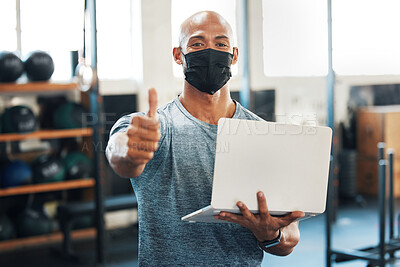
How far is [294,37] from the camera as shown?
5281mm

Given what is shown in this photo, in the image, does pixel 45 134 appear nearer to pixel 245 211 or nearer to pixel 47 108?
pixel 47 108

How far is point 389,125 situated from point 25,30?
180 inches

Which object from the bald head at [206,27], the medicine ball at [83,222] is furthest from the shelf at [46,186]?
the bald head at [206,27]

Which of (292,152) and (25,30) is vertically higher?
(25,30)

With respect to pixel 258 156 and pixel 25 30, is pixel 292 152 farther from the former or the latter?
pixel 25 30

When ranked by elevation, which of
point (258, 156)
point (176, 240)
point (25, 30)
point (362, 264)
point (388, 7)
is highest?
point (388, 7)

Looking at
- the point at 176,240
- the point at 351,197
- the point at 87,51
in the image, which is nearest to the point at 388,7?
the point at 351,197

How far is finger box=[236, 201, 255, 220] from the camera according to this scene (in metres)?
1.19

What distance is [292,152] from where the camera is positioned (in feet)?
4.08

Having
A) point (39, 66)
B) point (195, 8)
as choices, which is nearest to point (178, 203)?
point (195, 8)

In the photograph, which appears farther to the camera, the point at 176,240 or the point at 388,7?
the point at 388,7

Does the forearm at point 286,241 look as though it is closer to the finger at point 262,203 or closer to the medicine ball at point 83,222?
the finger at point 262,203

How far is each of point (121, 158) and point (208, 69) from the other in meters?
0.45

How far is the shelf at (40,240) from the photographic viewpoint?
4.27 metres
